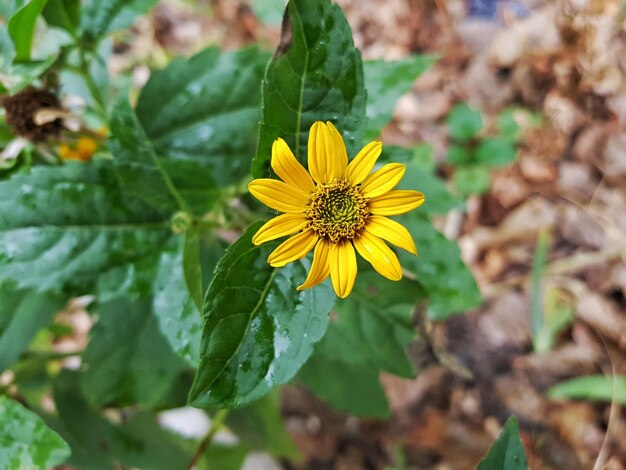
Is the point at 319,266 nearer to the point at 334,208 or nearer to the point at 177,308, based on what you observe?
the point at 334,208

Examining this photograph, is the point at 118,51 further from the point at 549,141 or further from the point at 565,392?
the point at 565,392

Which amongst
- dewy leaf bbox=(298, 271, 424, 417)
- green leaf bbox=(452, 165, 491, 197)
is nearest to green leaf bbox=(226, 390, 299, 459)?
dewy leaf bbox=(298, 271, 424, 417)

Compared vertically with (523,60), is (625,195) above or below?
below

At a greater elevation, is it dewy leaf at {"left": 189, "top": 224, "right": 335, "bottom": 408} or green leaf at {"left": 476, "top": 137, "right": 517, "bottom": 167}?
green leaf at {"left": 476, "top": 137, "right": 517, "bottom": 167}

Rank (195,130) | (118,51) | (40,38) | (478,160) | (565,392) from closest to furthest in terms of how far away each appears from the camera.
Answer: (195,130)
(40,38)
(565,392)
(478,160)
(118,51)

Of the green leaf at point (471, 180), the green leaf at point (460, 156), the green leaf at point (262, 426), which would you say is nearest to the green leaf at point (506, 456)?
the green leaf at point (262, 426)

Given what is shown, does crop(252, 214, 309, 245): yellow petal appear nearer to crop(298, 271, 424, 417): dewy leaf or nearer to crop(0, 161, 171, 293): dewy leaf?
crop(298, 271, 424, 417): dewy leaf

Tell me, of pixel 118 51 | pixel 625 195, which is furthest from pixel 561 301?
pixel 118 51
